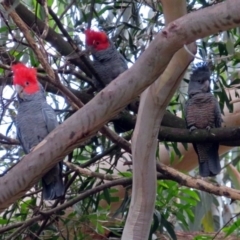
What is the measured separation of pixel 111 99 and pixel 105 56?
128 centimetres

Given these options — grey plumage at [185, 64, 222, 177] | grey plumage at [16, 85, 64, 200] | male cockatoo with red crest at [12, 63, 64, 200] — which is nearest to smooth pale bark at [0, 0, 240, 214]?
male cockatoo with red crest at [12, 63, 64, 200]

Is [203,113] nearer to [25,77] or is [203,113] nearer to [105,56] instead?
[105,56]

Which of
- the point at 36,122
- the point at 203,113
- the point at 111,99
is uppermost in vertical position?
the point at 203,113

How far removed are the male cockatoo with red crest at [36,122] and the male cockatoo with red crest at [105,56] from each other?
336mm

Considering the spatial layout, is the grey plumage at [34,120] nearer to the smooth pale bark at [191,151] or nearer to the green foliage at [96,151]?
the green foliage at [96,151]

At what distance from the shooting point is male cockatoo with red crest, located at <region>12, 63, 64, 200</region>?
6.77ft

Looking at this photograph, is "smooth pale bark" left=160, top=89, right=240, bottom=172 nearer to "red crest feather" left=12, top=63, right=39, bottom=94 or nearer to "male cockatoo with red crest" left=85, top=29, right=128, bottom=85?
"male cockatoo with red crest" left=85, top=29, right=128, bottom=85

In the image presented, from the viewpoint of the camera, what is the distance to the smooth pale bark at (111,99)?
127cm

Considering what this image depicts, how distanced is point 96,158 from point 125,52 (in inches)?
26.1

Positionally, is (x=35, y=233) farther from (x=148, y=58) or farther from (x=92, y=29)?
(x=148, y=58)

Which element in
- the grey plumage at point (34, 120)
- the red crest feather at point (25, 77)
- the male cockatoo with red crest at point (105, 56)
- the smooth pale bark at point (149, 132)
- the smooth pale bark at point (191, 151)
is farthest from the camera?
the smooth pale bark at point (191, 151)

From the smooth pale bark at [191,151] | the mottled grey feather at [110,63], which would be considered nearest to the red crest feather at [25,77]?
the mottled grey feather at [110,63]

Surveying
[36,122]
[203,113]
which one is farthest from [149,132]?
[203,113]

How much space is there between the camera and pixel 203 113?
2.37m
